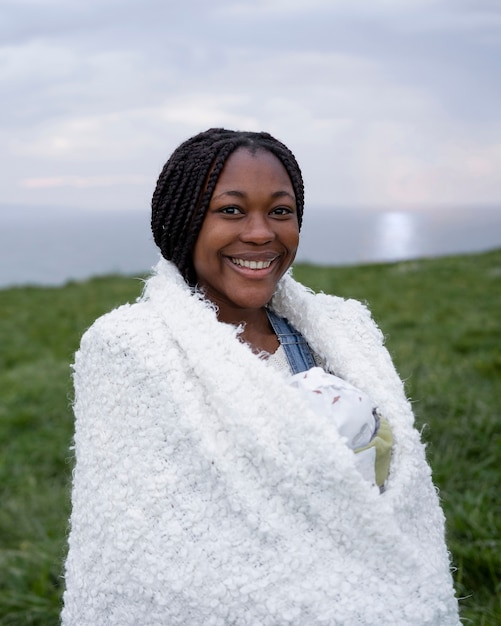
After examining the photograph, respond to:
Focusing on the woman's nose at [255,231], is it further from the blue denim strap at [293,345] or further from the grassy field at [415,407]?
the grassy field at [415,407]

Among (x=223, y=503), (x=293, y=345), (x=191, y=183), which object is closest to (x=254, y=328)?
(x=293, y=345)

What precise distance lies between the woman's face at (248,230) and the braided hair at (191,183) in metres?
0.02

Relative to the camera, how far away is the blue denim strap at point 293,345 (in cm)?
235

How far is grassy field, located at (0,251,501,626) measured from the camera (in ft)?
11.3

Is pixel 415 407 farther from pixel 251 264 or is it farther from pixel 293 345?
pixel 251 264

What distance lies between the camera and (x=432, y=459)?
4.16 metres

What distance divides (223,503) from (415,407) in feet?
10.3

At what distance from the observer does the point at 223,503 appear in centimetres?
188

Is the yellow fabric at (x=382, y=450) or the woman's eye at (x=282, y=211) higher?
the woman's eye at (x=282, y=211)

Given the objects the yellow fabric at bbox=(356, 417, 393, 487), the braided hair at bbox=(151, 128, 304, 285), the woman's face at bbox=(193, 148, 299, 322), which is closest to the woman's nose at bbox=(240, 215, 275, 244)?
the woman's face at bbox=(193, 148, 299, 322)

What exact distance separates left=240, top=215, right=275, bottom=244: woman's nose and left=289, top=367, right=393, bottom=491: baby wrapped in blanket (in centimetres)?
38

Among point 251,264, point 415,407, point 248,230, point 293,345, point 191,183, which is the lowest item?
point 415,407

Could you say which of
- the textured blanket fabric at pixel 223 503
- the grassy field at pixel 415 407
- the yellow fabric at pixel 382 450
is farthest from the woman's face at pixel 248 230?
the grassy field at pixel 415 407

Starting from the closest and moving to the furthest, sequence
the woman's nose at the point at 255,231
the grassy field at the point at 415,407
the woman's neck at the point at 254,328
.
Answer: the woman's nose at the point at 255,231 → the woman's neck at the point at 254,328 → the grassy field at the point at 415,407
